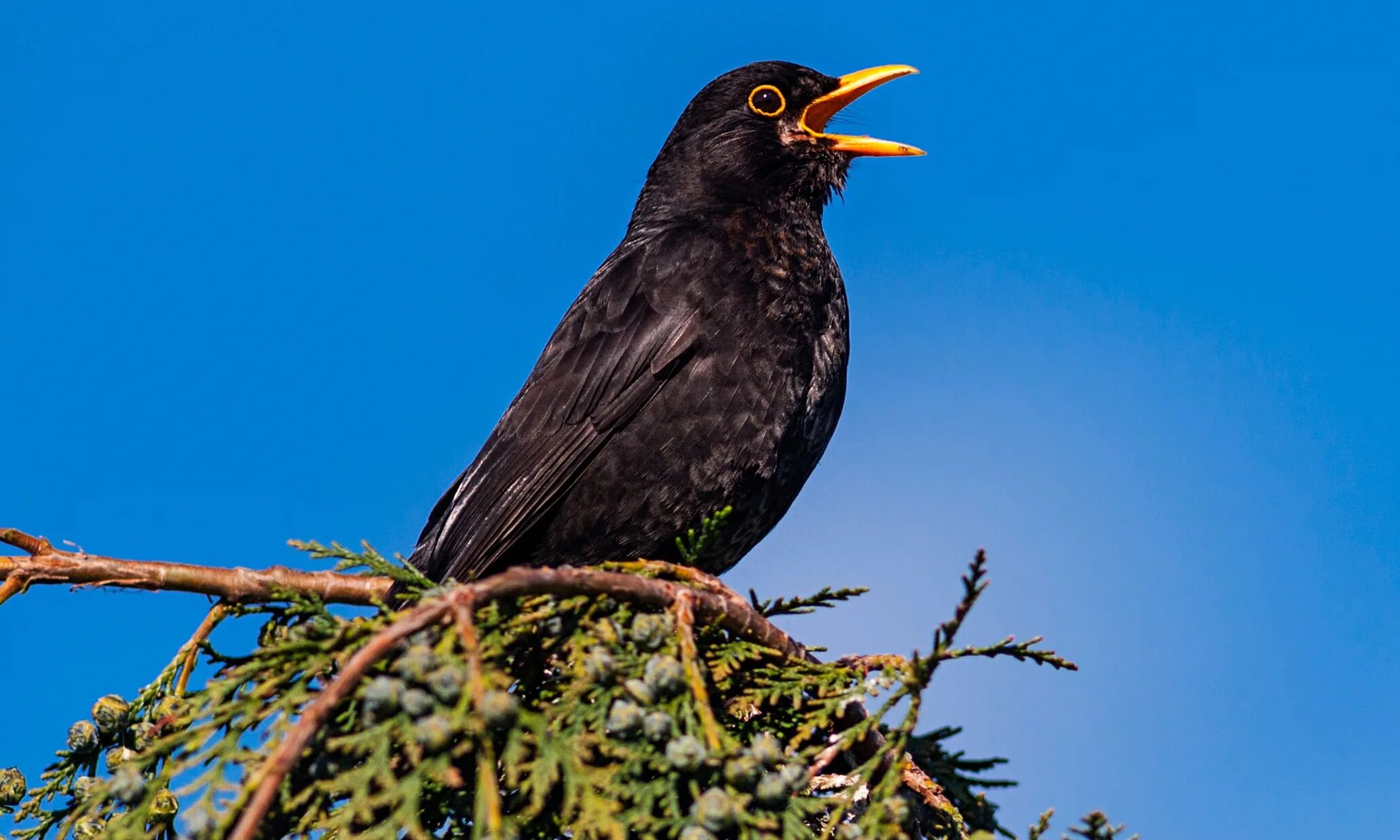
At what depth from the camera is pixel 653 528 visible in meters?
4.61

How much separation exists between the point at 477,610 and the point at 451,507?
104 inches

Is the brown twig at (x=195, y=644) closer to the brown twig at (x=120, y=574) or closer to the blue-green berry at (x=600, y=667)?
the brown twig at (x=120, y=574)

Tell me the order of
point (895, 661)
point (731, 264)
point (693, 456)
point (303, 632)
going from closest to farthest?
1. point (303, 632)
2. point (895, 661)
3. point (693, 456)
4. point (731, 264)

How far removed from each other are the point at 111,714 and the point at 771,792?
1849 mm

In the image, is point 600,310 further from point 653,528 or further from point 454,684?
point 454,684

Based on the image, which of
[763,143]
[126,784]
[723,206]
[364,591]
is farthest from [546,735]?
[763,143]

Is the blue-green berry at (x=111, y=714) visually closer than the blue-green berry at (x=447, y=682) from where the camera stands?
No

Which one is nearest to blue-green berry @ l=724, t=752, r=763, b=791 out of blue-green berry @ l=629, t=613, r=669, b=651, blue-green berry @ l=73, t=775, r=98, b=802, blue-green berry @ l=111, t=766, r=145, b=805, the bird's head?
blue-green berry @ l=629, t=613, r=669, b=651

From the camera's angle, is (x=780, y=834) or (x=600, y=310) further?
(x=600, y=310)

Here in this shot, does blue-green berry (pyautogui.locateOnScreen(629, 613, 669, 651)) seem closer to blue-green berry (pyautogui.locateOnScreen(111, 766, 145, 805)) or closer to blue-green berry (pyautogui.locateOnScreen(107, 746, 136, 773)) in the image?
blue-green berry (pyautogui.locateOnScreen(111, 766, 145, 805))

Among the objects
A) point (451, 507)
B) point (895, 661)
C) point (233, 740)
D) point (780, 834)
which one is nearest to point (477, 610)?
point (233, 740)

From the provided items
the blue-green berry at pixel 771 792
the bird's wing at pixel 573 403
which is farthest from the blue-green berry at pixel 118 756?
the blue-green berry at pixel 771 792

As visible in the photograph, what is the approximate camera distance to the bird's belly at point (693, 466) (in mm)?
4578

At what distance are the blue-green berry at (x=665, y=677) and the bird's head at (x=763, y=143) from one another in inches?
139
